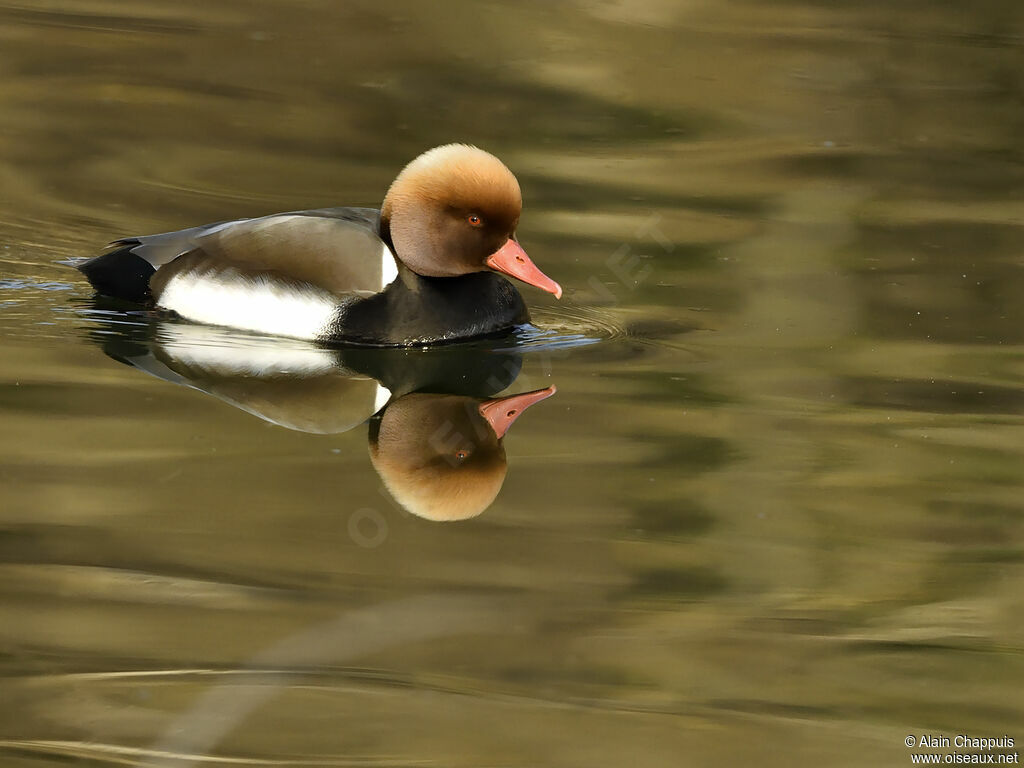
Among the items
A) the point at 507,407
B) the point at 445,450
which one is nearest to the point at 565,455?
the point at 445,450

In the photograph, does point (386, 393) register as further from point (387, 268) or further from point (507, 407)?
point (387, 268)

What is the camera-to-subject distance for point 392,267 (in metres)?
7.36

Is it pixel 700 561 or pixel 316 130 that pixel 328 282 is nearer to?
pixel 700 561

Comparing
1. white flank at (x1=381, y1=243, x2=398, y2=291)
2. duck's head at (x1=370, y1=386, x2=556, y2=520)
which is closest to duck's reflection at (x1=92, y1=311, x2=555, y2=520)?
duck's head at (x1=370, y1=386, x2=556, y2=520)

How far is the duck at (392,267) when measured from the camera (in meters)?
7.26

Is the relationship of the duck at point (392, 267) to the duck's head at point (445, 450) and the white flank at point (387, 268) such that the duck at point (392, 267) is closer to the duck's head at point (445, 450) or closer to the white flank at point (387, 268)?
the white flank at point (387, 268)

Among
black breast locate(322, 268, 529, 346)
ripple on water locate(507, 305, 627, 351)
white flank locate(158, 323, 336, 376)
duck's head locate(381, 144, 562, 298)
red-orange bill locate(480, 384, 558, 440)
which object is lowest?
ripple on water locate(507, 305, 627, 351)

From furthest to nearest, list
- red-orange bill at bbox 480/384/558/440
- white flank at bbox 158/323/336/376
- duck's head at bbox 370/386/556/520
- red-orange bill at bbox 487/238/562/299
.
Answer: red-orange bill at bbox 487/238/562/299
white flank at bbox 158/323/336/376
red-orange bill at bbox 480/384/558/440
duck's head at bbox 370/386/556/520

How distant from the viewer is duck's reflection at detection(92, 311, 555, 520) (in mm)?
5859

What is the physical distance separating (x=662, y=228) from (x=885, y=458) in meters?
3.36

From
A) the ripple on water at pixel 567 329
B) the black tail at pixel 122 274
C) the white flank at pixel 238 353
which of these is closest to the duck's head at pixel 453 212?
the ripple on water at pixel 567 329

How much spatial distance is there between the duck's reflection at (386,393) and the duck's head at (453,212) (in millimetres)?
396

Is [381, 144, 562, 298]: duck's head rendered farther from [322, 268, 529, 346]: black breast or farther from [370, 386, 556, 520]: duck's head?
[370, 386, 556, 520]: duck's head

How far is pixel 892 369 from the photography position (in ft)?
23.8
